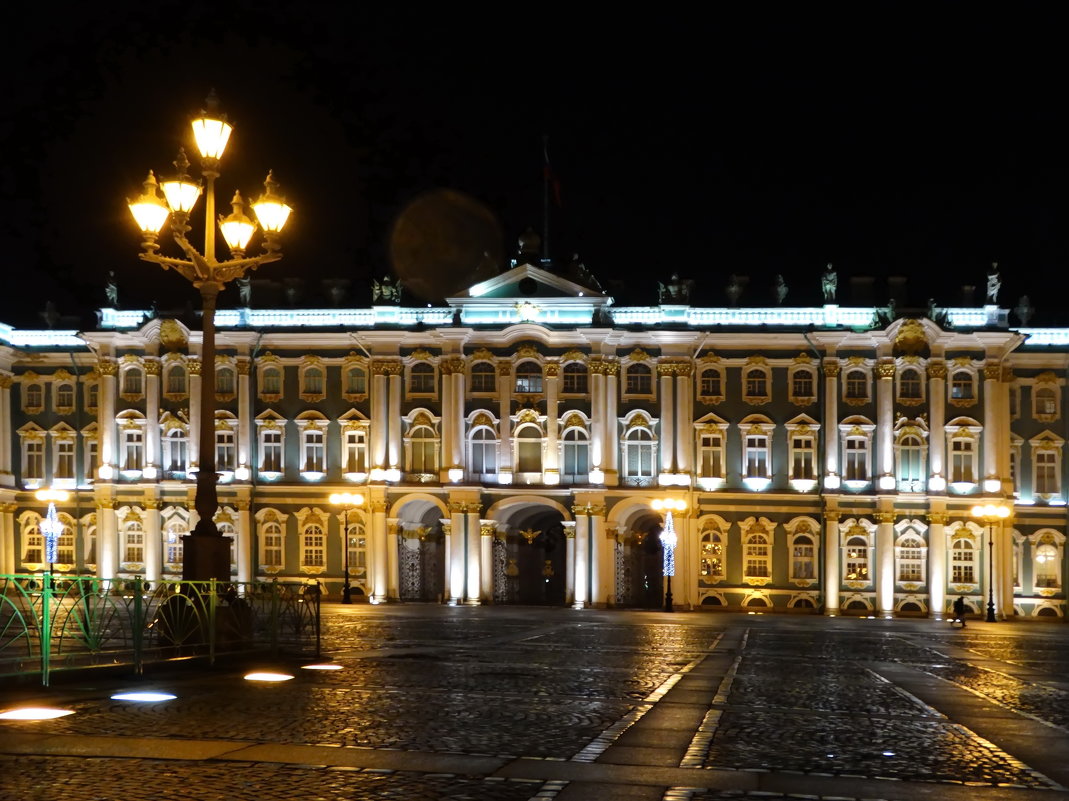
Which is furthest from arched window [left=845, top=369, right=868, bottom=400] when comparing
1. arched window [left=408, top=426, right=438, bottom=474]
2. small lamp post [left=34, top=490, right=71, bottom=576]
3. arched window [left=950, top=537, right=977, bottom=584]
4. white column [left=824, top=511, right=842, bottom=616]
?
small lamp post [left=34, top=490, right=71, bottom=576]

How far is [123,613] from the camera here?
19797 mm

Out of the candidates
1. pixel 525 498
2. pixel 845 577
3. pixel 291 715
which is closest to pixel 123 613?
pixel 291 715

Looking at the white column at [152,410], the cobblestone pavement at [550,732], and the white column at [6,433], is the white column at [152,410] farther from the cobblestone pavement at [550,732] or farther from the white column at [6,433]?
the cobblestone pavement at [550,732]

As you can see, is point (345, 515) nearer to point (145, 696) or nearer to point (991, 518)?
point (991, 518)

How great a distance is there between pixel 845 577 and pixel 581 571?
11086 millimetres

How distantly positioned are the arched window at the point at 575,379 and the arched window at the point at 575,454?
161cm

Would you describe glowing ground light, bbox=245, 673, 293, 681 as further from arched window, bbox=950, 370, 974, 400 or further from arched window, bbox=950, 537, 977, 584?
arched window, bbox=950, 370, 974, 400

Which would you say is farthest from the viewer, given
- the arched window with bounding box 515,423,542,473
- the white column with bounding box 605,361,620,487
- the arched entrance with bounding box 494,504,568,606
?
the arched entrance with bounding box 494,504,568,606

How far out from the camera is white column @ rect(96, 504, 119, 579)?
6381 cm

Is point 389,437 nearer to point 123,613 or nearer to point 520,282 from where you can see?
point 520,282

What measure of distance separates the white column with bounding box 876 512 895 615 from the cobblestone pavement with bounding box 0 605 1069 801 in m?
32.9

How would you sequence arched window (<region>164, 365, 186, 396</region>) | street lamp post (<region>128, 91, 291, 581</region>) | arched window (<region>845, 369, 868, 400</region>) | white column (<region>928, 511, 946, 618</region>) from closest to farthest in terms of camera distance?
street lamp post (<region>128, 91, 291, 581</region>) < white column (<region>928, 511, 946, 618</region>) < arched window (<region>845, 369, 868, 400</region>) < arched window (<region>164, 365, 186, 396</region>)

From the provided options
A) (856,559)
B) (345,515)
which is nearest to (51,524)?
(345,515)

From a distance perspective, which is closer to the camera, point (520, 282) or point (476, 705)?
point (476, 705)
